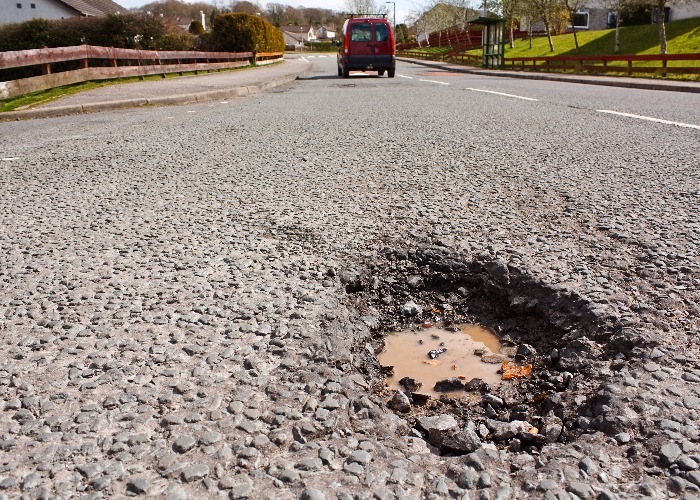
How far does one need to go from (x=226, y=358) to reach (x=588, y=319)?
1.26 meters

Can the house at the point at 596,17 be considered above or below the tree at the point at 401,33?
below

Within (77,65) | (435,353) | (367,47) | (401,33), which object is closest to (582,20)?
(401,33)

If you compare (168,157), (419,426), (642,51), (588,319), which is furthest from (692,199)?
(642,51)

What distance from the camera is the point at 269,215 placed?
3.29 meters

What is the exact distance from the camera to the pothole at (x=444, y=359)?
1.83 meters

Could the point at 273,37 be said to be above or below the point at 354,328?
above

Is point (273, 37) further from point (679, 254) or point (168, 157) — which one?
point (679, 254)

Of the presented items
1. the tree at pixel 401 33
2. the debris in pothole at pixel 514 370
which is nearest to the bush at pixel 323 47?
the tree at pixel 401 33

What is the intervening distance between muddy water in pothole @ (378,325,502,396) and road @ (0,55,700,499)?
0.26ft

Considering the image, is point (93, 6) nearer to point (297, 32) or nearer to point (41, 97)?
point (41, 97)

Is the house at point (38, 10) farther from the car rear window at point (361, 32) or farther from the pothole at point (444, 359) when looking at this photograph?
the pothole at point (444, 359)

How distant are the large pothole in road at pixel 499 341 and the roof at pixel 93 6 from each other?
42720 mm

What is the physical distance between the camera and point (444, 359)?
2010mm

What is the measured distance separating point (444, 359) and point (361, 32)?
877 inches
